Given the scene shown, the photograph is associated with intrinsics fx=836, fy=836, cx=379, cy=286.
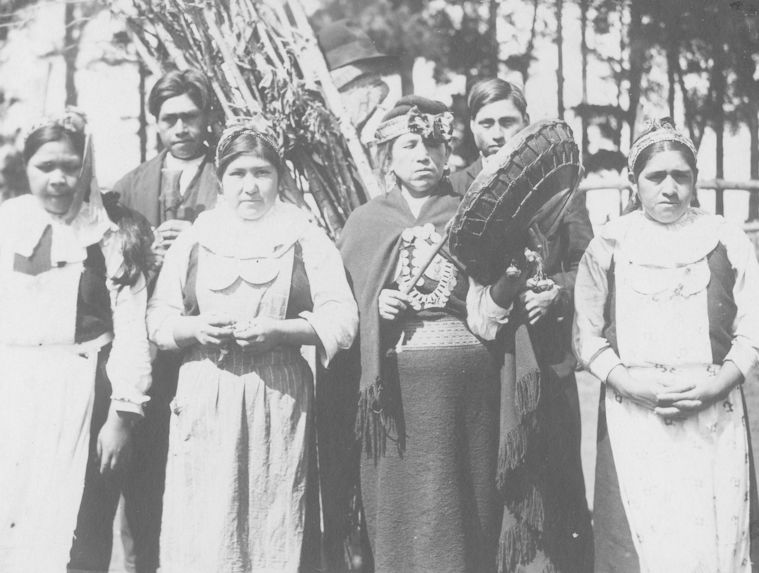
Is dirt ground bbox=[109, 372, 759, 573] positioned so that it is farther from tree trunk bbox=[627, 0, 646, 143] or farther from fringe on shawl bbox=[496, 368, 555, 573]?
fringe on shawl bbox=[496, 368, 555, 573]

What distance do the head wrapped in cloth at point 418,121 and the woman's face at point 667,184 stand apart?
2.26 ft

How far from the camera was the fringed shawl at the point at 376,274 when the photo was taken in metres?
2.77

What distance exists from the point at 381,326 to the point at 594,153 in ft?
7.52

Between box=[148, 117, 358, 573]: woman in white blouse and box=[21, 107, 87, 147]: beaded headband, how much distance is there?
497 millimetres

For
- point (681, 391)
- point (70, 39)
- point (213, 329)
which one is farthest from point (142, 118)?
point (681, 391)

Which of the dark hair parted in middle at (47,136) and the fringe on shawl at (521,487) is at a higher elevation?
the dark hair parted in middle at (47,136)

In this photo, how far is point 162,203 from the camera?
3336 mm

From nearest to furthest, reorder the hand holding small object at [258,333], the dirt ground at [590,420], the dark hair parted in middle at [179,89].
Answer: the hand holding small object at [258,333] < the dark hair parted in middle at [179,89] < the dirt ground at [590,420]

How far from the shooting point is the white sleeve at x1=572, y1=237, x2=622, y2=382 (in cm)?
282

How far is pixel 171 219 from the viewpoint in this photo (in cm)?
328

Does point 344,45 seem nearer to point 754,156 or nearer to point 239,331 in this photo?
point 239,331

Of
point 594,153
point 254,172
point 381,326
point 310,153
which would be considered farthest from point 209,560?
point 594,153

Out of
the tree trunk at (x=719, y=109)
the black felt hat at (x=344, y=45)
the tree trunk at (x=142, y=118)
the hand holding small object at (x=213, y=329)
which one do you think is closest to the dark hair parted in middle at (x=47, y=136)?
the hand holding small object at (x=213, y=329)

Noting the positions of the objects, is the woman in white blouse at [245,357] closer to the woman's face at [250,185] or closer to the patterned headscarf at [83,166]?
the woman's face at [250,185]
